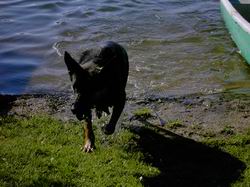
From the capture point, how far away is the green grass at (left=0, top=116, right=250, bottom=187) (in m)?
5.85

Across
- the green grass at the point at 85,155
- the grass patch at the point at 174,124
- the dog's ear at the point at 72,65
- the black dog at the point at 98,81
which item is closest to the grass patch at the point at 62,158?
the green grass at the point at 85,155

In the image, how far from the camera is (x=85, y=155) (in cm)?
640

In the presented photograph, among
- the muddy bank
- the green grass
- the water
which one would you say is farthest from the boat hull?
the green grass

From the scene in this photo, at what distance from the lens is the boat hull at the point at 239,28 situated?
32.0ft

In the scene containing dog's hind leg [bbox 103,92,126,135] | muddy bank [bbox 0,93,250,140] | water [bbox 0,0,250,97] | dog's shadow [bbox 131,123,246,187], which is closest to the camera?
dog's shadow [bbox 131,123,246,187]

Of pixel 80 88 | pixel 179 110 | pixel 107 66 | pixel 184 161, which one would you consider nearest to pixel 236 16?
pixel 179 110

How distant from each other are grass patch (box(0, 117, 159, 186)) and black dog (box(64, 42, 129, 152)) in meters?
0.33

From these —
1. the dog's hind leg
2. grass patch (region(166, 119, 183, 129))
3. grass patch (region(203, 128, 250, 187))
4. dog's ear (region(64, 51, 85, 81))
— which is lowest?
grass patch (region(166, 119, 183, 129))

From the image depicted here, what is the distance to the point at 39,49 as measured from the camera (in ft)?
39.9

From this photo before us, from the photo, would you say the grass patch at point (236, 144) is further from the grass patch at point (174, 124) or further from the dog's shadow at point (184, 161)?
the grass patch at point (174, 124)

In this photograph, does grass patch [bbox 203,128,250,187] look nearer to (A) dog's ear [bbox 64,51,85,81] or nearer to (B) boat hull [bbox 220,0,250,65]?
(A) dog's ear [bbox 64,51,85,81]

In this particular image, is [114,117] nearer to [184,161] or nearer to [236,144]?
[184,161]

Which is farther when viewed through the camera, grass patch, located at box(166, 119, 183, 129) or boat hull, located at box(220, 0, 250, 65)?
boat hull, located at box(220, 0, 250, 65)

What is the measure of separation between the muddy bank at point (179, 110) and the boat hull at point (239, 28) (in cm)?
150
